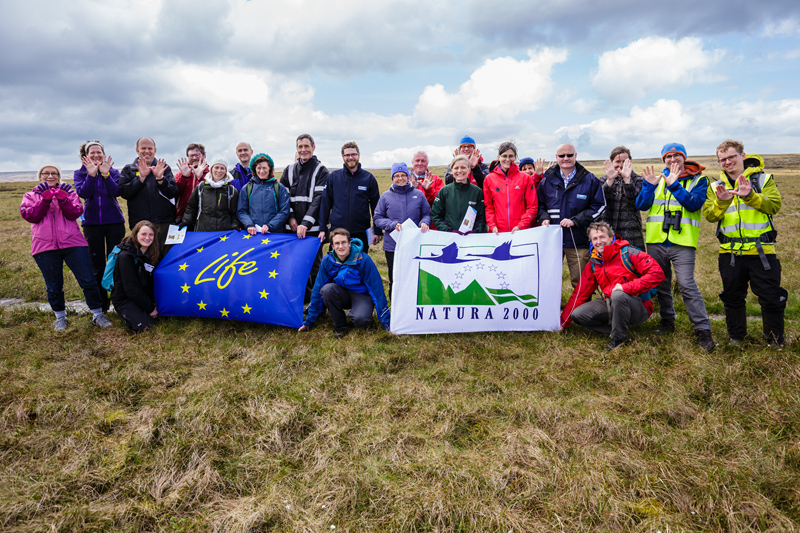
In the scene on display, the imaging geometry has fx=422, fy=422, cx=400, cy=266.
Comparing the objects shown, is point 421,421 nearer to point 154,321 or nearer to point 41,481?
point 41,481

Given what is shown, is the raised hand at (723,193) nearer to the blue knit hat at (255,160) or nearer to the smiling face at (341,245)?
the smiling face at (341,245)

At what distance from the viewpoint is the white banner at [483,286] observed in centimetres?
649

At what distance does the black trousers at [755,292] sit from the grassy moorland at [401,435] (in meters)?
0.27

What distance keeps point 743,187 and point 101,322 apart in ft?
32.1

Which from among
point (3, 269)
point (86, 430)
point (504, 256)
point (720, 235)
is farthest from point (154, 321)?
point (720, 235)

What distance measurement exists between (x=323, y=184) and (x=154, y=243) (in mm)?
3076

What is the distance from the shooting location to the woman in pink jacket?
6.69 m

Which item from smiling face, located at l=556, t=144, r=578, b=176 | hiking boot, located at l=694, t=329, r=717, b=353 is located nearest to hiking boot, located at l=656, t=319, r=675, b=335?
hiking boot, located at l=694, t=329, r=717, b=353

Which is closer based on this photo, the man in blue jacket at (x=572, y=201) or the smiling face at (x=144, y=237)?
the man in blue jacket at (x=572, y=201)

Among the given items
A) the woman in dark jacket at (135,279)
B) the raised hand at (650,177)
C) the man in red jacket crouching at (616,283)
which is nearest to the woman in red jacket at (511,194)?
the man in red jacket crouching at (616,283)

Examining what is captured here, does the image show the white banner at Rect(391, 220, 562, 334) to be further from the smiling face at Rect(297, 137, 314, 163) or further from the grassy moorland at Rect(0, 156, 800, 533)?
the smiling face at Rect(297, 137, 314, 163)

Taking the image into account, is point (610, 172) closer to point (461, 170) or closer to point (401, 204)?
point (461, 170)

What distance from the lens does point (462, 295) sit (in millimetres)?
6496

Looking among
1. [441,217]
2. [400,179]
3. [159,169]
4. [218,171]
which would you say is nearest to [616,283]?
[441,217]
